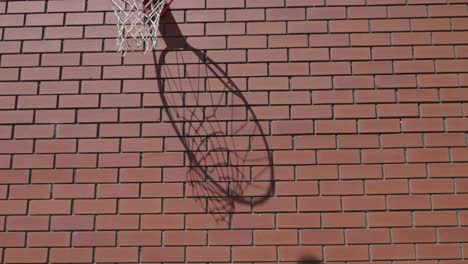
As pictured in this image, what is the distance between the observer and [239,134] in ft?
11.7

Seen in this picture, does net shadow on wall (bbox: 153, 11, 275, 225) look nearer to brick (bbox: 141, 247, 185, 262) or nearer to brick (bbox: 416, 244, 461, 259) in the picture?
brick (bbox: 141, 247, 185, 262)

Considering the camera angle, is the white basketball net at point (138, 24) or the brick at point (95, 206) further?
the white basketball net at point (138, 24)

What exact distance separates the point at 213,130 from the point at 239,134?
0.55 feet

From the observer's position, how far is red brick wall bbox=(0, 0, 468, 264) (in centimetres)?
344

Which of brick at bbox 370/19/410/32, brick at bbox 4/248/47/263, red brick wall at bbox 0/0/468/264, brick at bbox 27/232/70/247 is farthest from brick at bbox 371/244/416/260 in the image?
brick at bbox 4/248/47/263

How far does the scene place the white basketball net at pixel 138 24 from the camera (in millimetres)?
3682

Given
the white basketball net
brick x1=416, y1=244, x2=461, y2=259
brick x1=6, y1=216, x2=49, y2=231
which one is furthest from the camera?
the white basketball net

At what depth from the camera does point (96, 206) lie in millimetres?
3500

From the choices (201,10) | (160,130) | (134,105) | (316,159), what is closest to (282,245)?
(316,159)

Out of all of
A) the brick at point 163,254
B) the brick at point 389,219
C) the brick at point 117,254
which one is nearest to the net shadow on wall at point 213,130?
the brick at point 163,254

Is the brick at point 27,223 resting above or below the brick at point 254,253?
above

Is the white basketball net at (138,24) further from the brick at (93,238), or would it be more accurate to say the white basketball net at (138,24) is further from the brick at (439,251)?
the brick at (439,251)

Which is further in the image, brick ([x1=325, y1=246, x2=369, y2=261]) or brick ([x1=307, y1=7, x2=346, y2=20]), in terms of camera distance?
brick ([x1=307, y1=7, x2=346, y2=20])

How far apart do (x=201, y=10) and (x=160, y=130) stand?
0.86 meters
